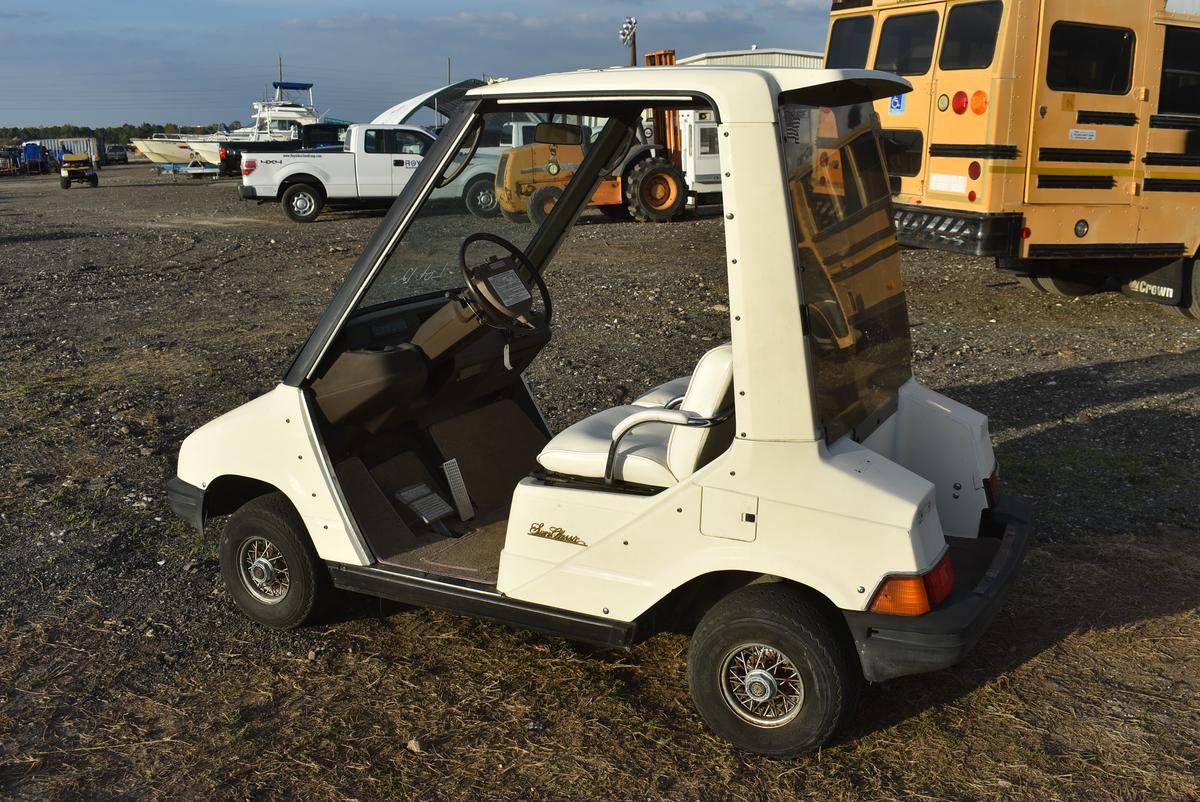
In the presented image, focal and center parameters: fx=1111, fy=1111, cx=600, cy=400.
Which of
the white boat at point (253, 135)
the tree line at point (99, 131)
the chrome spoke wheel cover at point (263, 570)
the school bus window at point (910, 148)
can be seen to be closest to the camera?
the chrome spoke wheel cover at point (263, 570)

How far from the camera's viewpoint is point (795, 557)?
3.10 m

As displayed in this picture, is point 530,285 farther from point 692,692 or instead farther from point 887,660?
point 887,660

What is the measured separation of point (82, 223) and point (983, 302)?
16403mm

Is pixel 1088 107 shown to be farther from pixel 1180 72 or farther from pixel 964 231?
pixel 964 231

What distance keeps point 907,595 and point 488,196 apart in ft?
6.78

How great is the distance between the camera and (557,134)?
13.4ft

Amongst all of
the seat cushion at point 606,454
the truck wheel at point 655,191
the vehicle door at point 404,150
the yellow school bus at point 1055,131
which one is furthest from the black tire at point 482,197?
the vehicle door at point 404,150

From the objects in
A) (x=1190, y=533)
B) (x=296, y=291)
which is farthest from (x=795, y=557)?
(x=296, y=291)

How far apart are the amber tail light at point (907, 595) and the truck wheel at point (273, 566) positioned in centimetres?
206

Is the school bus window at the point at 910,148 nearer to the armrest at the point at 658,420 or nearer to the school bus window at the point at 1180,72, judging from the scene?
the school bus window at the point at 1180,72

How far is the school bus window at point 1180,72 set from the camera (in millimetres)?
9352

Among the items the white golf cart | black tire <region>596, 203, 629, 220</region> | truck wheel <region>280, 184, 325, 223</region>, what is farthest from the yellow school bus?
truck wheel <region>280, 184, 325, 223</region>

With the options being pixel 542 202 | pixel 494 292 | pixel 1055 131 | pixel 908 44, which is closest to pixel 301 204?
pixel 908 44

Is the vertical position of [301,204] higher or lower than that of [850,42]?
lower
